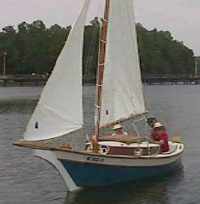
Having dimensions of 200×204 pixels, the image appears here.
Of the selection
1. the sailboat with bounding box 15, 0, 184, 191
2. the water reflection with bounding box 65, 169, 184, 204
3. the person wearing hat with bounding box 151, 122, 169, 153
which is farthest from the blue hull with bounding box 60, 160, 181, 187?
the person wearing hat with bounding box 151, 122, 169, 153

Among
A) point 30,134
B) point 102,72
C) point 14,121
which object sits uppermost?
point 102,72

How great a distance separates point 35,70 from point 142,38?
131 feet

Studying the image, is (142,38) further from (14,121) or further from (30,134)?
(30,134)

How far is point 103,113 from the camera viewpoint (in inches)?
1023

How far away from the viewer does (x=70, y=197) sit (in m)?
25.1

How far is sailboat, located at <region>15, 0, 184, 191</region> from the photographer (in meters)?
23.2

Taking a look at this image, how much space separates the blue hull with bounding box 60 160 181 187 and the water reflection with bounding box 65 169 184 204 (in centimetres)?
30

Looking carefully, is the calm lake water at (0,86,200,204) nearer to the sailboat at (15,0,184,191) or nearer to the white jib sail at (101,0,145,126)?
the sailboat at (15,0,184,191)

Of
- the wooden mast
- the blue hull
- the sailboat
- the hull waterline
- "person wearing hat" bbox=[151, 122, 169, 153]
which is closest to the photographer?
the sailboat

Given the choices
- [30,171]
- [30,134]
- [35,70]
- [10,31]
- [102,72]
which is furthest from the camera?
[10,31]

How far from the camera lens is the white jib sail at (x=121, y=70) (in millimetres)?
26047

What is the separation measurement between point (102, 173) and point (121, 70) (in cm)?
478

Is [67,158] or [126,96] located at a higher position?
[126,96]

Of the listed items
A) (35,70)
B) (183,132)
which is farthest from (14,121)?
(35,70)
